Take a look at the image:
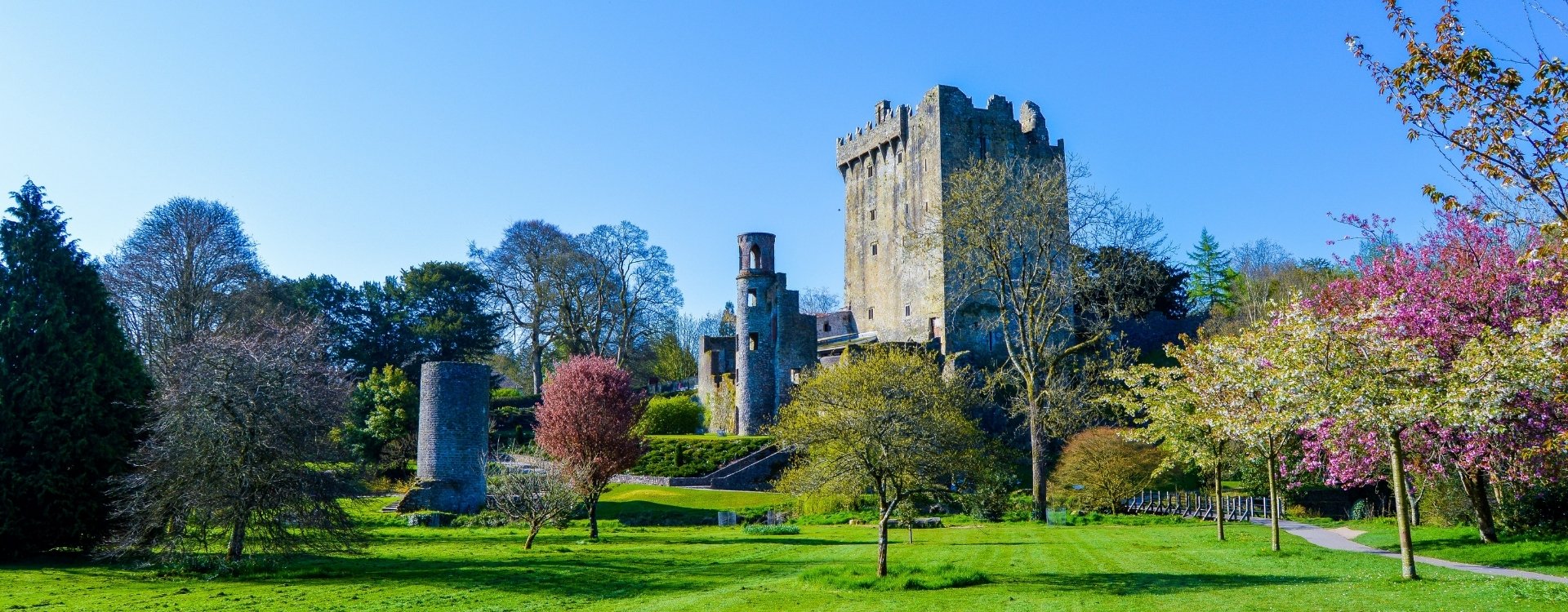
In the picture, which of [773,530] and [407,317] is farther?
[407,317]

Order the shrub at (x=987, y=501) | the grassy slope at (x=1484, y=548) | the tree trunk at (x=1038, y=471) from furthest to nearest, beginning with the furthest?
the tree trunk at (x=1038, y=471) → the shrub at (x=987, y=501) → the grassy slope at (x=1484, y=548)

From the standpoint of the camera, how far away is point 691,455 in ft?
139

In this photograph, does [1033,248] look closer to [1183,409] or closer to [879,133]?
[1183,409]

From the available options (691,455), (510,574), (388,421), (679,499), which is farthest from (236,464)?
(691,455)

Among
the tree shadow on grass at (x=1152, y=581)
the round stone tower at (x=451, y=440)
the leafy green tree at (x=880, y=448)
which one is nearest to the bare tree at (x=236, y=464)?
the leafy green tree at (x=880, y=448)

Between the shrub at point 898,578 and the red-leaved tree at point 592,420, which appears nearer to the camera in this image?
the shrub at point 898,578

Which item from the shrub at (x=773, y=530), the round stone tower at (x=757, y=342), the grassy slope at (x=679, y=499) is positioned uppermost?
the round stone tower at (x=757, y=342)

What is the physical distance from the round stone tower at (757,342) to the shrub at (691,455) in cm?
483

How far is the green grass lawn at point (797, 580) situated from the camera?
12773 mm

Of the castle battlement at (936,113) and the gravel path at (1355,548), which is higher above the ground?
the castle battlement at (936,113)

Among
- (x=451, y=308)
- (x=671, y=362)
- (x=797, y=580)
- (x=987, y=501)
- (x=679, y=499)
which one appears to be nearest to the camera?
(x=797, y=580)

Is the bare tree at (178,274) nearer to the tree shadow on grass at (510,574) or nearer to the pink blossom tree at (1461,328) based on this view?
the tree shadow on grass at (510,574)

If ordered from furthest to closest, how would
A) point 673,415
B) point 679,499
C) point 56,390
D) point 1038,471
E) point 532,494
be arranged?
point 673,415, point 679,499, point 1038,471, point 532,494, point 56,390

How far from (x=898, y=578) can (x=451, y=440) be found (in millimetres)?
19205
